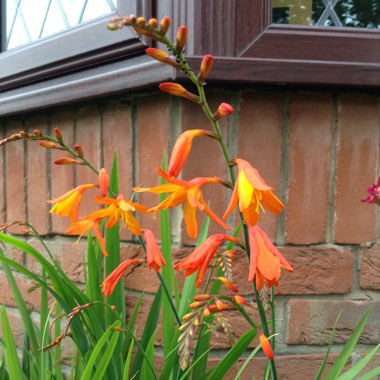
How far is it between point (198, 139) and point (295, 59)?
0.30 meters

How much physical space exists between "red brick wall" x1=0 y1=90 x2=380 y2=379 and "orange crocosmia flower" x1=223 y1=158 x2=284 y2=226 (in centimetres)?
59

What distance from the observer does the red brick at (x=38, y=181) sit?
62.3 inches

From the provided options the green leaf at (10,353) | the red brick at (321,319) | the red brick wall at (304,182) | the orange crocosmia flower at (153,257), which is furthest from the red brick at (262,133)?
the green leaf at (10,353)

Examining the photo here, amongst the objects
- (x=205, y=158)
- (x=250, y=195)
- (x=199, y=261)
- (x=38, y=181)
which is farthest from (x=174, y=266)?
(x=38, y=181)

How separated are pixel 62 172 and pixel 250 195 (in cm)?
101

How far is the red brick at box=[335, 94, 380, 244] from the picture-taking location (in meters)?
1.27

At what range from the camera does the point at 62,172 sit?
59.7 inches

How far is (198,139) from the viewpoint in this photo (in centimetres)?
123

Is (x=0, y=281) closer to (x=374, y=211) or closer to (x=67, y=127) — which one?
(x=67, y=127)

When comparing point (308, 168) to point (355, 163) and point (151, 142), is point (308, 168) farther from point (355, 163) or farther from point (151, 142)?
point (151, 142)

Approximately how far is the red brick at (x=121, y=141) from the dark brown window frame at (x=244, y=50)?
0.22 feet

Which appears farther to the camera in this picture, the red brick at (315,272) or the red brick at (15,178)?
the red brick at (15,178)

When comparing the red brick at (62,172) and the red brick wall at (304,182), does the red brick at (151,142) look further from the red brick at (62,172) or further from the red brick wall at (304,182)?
the red brick at (62,172)

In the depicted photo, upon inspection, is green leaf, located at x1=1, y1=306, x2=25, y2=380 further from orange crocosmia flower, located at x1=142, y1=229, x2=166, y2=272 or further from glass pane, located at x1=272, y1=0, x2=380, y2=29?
glass pane, located at x1=272, y1=0, x2=380, y2=29
